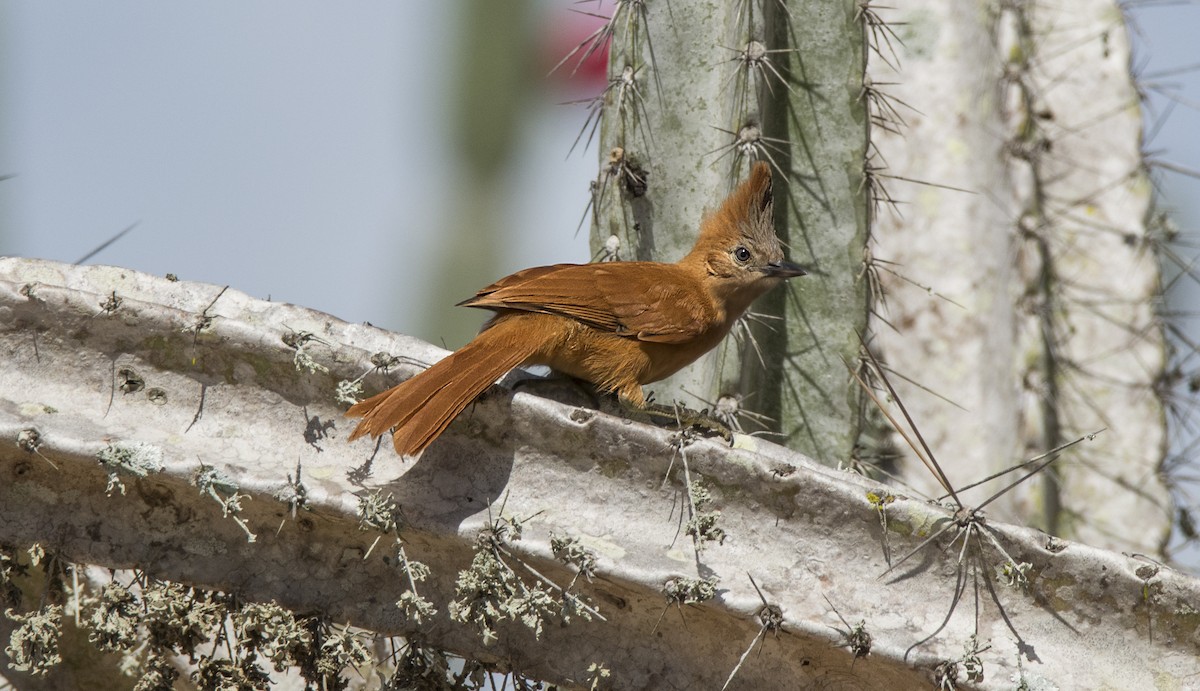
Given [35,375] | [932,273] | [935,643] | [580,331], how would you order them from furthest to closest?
[932,273] < [580,331] < [35,375] < [935,643]

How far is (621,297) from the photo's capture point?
3.72m

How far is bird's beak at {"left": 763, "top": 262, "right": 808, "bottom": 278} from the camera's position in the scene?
12.6 ft

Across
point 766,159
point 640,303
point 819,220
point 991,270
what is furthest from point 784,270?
point 991,270

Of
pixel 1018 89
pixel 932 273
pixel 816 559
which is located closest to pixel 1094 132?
pixel 1018 89

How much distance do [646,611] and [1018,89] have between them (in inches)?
134

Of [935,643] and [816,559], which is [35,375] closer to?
[816,559]

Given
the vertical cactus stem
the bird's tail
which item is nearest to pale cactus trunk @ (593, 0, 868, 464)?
the vertical cactus stem

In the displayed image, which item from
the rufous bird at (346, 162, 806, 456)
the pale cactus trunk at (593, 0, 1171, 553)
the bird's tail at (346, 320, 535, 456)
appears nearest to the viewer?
the bird's tail at (346, 320, 535, 456)

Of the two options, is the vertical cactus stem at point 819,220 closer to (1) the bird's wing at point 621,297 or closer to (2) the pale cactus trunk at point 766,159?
(2) the pale cactus trunk at point 766,159

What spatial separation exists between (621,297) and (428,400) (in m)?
1.07

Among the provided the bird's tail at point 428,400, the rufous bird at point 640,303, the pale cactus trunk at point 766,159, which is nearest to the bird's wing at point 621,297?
the rufous bird at point 640,303

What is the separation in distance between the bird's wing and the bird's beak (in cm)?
26

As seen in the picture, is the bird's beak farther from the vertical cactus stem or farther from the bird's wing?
the bird's wing

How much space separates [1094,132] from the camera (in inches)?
207
